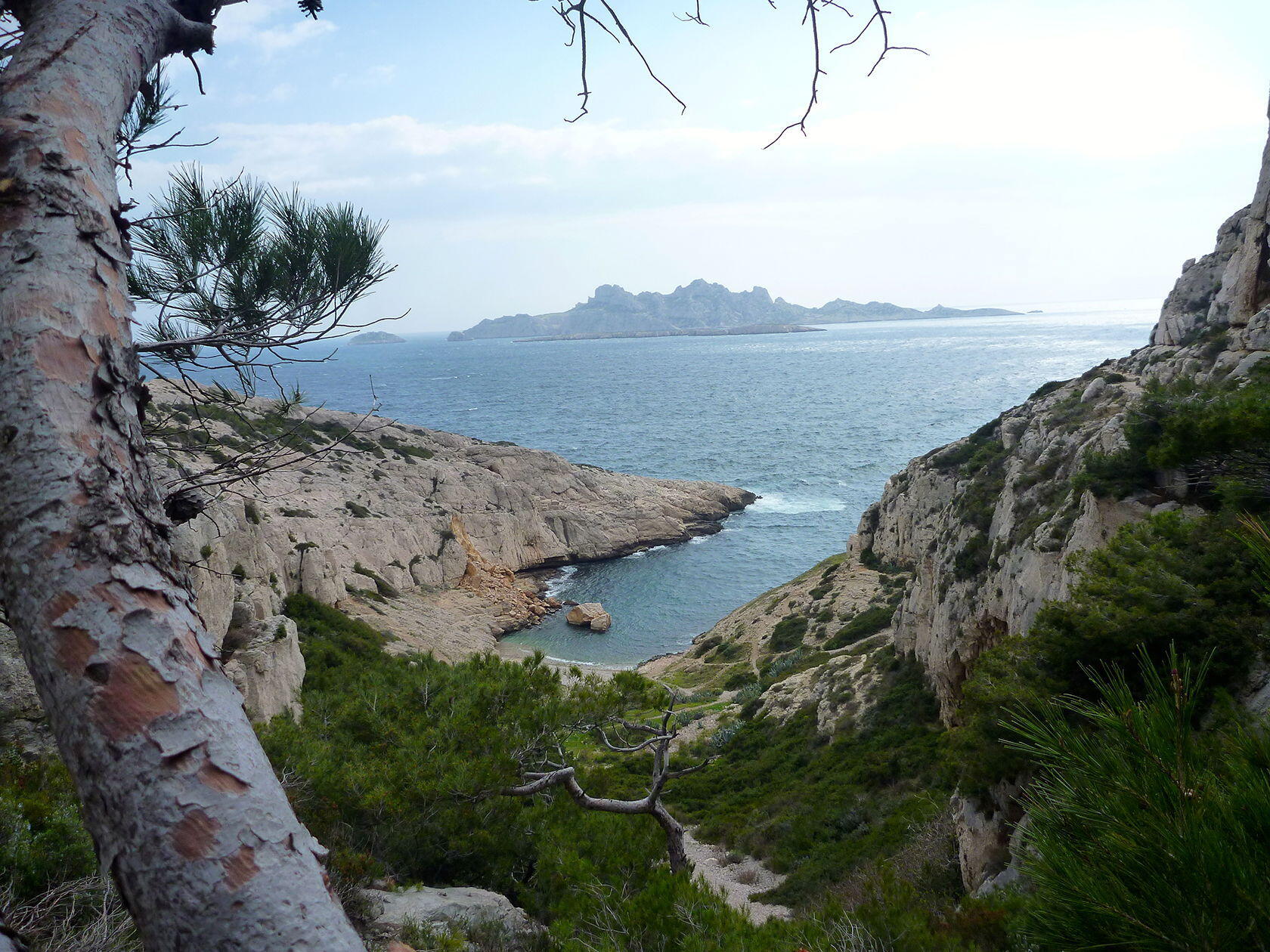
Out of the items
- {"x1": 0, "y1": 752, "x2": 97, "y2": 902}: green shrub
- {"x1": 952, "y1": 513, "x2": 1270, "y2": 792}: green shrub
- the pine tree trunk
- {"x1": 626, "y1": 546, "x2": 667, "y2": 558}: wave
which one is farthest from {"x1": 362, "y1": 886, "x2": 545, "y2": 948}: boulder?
{"x1": 626, "y1": 546, "x2": 667, "y2": 558}: wave

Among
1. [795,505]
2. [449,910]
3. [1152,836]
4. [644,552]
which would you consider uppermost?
[1152,836]

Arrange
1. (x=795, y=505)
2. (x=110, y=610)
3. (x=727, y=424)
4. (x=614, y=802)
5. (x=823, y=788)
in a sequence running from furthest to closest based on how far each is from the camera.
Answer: (x=727, y=424)
(x=795, y=505)
(x=823, y=788)
(x=614, y=802)
(x=110, y=610)

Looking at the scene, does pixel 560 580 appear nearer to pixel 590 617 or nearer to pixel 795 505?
pixel 590 617

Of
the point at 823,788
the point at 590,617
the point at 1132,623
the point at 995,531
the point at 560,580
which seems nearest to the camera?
the point at 1132,623

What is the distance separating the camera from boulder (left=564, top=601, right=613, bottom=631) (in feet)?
133

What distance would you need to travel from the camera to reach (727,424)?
9162 centimetres

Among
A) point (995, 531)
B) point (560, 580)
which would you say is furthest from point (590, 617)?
point (995, 531)

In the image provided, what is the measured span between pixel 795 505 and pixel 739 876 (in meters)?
47.3

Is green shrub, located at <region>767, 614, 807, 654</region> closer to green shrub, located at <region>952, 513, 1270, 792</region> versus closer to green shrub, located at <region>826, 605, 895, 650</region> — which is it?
green shrub, located at <region>826, 605, 895, 650</region>

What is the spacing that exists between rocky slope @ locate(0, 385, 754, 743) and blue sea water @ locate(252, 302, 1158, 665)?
3112 millimetres

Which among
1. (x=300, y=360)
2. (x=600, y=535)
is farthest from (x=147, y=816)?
(x=600, y=535)

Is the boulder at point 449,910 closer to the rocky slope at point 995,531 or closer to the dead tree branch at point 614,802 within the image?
the dead tree branch at point 614,802

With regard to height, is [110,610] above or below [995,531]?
above

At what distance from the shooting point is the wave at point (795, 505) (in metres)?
58.0
